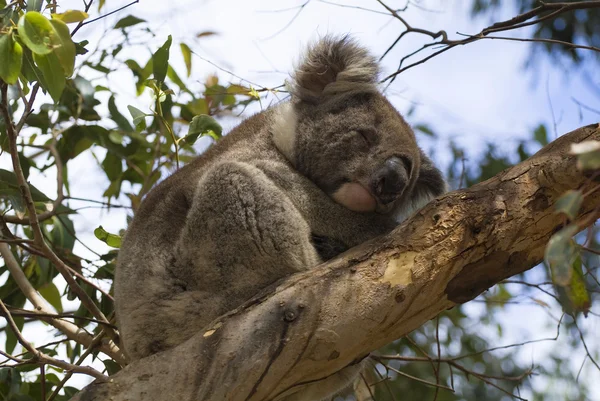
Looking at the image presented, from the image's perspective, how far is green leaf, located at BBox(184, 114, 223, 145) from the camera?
3.61 meters


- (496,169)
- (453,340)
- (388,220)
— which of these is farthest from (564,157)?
(453,340)

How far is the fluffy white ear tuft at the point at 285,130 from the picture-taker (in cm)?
342

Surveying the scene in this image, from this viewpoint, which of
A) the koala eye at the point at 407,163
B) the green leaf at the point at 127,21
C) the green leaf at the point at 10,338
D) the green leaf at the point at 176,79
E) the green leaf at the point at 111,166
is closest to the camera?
the koala eye at the point at 407,163

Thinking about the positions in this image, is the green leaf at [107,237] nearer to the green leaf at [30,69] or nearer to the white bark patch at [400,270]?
the green leaf at [30,69]

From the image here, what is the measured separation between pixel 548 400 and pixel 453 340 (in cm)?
182

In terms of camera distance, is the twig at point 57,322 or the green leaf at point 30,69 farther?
the twig at point 57,322

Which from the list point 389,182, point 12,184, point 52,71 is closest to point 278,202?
point 389,182

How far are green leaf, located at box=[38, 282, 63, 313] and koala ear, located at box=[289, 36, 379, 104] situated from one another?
1977 mm

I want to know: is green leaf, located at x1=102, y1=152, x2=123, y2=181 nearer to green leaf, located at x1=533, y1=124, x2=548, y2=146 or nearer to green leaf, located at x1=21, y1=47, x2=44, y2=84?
green leaf, located at x1=21, y1=47, x2=44, y2=84

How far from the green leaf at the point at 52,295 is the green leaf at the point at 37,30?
2.52m

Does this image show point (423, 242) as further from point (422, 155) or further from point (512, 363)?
point (512, 363)

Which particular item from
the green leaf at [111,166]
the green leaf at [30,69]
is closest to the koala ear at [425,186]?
the green leaf at [30,69]

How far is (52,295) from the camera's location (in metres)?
4.29

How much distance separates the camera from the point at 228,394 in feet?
7.54
